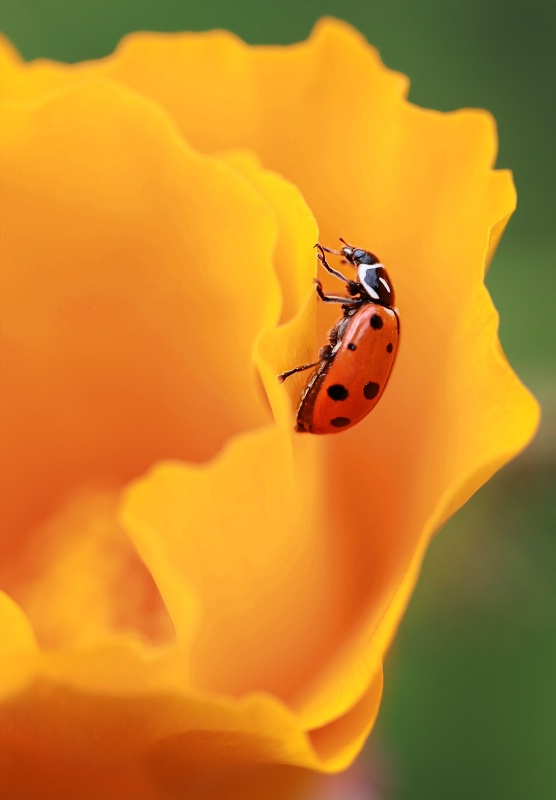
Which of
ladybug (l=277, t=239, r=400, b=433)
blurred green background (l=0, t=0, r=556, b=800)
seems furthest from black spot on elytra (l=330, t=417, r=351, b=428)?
blurred green background (l=0, t=0, r=556, b=800)

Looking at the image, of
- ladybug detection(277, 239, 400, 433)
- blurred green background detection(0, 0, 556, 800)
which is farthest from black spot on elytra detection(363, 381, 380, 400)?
blurred green background detection(0, 0, 556, 800)

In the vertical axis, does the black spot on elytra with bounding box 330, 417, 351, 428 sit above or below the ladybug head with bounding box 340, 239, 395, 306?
below

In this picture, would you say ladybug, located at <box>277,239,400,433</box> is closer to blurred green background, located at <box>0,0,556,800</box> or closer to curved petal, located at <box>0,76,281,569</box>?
curved petal, located at <box>0,76,281,569</box>

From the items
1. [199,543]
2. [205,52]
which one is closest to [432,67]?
[205,52]

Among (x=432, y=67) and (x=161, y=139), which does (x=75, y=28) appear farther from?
(x=161, y=139)

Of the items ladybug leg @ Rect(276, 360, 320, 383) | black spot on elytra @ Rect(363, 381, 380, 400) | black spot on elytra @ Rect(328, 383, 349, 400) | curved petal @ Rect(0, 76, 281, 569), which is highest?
curved petal @ Rect(0, 76, 281, 569)

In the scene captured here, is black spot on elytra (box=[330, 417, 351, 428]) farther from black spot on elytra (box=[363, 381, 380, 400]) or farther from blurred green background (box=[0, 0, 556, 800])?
blurred green background (box=[0, 0, 556, 800])

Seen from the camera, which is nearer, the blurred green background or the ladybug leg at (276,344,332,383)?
the ladybug leg at (276,344,332,383)
